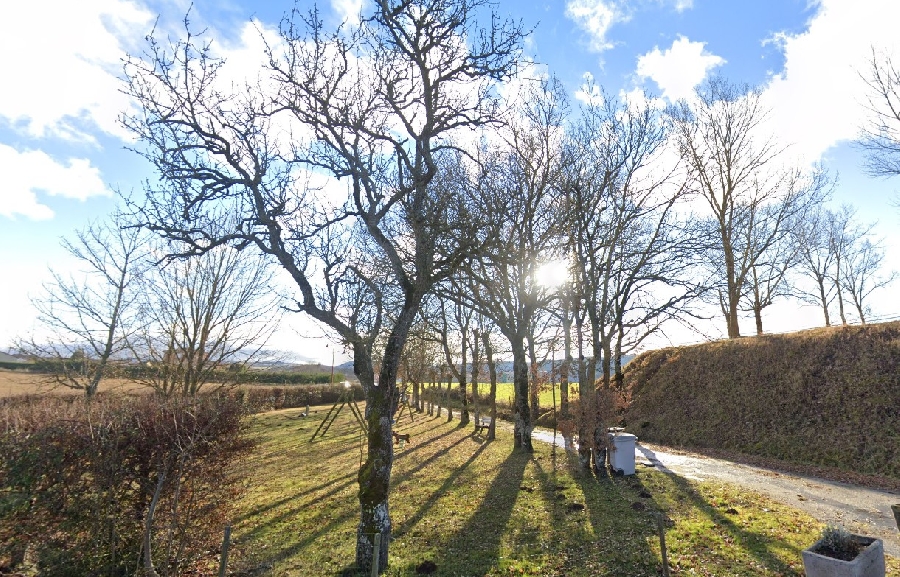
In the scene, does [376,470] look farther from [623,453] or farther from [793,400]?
[793,400]

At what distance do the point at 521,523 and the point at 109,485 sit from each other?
297 inches

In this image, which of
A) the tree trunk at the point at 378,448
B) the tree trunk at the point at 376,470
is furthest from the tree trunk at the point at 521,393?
the tree trunk at the point at 376,470

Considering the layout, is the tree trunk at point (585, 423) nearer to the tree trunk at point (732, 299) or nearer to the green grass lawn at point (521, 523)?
the green grass lawn at point (521, 523)

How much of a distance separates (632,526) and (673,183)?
1299 centimetres

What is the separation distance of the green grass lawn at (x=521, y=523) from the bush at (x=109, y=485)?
1.59m

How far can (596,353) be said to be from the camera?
14938mm

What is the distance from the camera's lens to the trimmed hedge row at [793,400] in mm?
15500

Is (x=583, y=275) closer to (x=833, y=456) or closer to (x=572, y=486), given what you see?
(x=572, y=486)

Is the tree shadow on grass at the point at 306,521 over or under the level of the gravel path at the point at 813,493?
under

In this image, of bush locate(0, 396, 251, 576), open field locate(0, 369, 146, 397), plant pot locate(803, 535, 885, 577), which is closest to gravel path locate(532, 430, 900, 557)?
plant pot locate(803, 535, 885, 577)

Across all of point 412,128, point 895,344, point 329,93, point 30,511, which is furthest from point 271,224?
point 895,344

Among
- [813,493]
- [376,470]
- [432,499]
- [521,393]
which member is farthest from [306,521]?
[813,493]

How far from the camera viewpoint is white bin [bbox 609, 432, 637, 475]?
1352 cm

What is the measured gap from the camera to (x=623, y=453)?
1365cm
